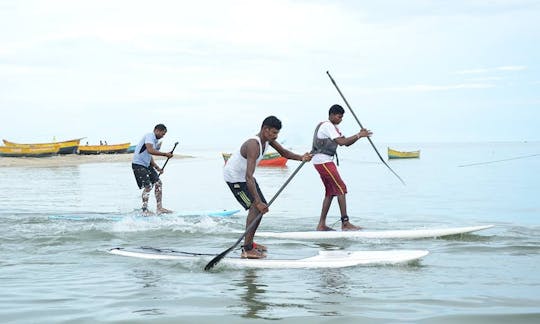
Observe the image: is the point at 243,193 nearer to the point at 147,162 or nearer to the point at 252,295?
the point at 252,295

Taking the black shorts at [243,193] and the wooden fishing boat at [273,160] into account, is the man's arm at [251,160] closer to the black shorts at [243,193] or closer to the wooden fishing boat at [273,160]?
the black shorts at [243,193]

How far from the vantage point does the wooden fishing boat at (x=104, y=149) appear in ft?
202

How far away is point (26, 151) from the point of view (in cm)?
5303

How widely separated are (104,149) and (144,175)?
5319 cm

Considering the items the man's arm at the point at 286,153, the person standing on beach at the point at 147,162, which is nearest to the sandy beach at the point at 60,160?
the person standing on beach at the point at 147,162

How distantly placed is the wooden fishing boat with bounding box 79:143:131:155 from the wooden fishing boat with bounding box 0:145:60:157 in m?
7.61

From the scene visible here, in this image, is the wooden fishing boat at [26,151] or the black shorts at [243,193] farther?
the wooden fishing boat at [26,151]

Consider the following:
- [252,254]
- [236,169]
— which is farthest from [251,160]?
[252,254]

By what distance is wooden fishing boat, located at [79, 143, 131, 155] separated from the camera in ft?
202

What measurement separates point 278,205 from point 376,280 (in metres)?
11.2

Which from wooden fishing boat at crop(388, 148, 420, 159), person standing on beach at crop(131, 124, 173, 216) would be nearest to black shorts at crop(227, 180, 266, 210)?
person standing on beach at crop(131, 124, 173, 216)

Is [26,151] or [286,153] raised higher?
[26,151]

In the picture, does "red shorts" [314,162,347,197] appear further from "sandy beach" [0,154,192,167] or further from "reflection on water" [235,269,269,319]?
"sandy beach" [0,154,192,167]

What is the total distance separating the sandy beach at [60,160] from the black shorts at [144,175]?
3555 centimetres
